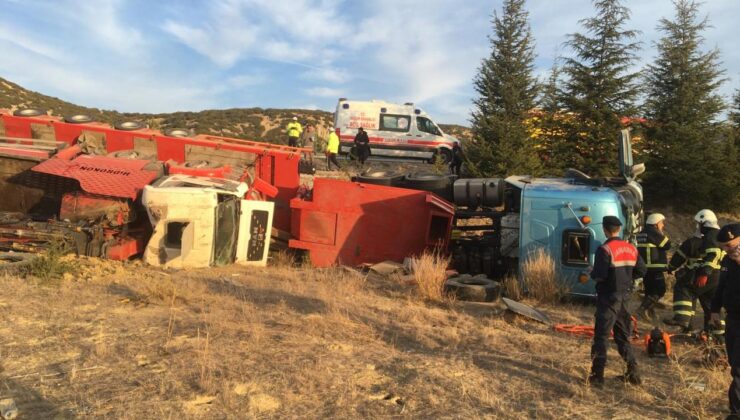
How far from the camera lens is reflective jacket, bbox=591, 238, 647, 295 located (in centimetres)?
427

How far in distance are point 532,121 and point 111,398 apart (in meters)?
16.9

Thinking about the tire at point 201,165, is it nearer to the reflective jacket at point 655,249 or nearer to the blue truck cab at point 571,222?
the blue truck cab at point 571,222

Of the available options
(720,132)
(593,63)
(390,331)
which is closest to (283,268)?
(390,331)

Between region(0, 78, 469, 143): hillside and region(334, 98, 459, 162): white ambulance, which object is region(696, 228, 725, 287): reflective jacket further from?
region(0, 78, 469, 143): hillside

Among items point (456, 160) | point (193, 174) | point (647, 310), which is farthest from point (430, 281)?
point (456, 160)

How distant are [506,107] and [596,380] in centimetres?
1505

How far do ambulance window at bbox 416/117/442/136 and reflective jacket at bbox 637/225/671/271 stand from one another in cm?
1422

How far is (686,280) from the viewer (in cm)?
615

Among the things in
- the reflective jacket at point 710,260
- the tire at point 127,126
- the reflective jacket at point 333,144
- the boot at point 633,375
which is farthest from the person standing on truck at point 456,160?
the boot at point 633,375

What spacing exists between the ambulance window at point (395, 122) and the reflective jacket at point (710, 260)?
15397mm

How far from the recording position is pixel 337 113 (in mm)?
21031

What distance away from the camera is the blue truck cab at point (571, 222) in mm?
7199

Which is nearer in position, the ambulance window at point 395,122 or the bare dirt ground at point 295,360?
the bare dirt ground at point 295,360

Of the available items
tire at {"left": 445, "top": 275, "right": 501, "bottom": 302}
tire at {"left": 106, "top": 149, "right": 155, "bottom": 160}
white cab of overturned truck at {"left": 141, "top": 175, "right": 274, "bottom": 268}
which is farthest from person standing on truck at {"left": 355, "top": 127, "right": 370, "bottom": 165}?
tire at {"left": 445, "top": 275, "right": 501, "bottom": 302}
